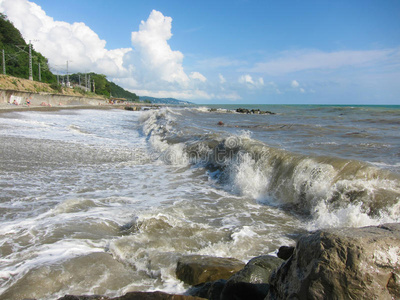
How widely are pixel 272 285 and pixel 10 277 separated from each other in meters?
3.00

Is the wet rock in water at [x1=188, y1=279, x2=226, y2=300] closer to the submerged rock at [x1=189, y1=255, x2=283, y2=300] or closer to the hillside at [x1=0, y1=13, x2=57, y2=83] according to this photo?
the submerged rock at [x1=189, y1=255, x2=283, y2=300]

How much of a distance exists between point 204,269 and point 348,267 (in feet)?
6.31

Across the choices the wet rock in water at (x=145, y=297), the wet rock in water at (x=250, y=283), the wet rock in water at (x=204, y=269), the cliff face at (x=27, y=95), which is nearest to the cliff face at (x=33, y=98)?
the cliff face at (x=27, y=95)

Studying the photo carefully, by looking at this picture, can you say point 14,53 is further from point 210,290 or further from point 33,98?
point 210,290

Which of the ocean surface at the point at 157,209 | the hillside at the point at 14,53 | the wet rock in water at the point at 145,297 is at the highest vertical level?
the hillside at the point at 14,53

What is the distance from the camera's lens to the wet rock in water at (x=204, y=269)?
344 cm

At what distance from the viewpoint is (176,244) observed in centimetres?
457

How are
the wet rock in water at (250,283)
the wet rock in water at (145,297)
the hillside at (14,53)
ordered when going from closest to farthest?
1. the wet rock in water at (145,297)
2. the wet rock in water at (250,283)
3. the hillside at (14,53)

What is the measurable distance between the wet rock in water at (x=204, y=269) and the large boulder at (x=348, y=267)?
4.51 feet

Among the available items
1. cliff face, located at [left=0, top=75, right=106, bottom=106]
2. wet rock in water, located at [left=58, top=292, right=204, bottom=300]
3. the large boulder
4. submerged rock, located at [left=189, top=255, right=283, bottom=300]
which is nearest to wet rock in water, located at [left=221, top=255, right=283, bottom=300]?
submerged rock, located at [left=189, top=255, right=283, bottom=300]

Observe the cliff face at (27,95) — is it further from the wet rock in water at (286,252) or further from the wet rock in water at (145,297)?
the wet rock in water at (286,252)

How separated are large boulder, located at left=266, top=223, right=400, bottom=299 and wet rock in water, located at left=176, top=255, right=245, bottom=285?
1.38 m

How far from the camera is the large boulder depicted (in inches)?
75.6

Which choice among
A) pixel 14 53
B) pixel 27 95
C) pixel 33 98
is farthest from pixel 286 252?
pixel 14 53
